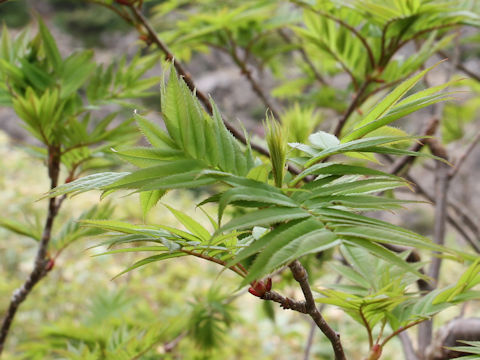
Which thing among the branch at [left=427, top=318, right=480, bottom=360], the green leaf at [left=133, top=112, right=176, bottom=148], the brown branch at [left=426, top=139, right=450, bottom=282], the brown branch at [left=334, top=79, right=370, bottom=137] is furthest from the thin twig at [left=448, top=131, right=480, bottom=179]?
the green leaf at [left=133, top=112, right=176, bottom=148]

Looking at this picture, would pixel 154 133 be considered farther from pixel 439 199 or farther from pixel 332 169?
pixel 439 199

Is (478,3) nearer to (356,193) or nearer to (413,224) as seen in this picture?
(356,193)

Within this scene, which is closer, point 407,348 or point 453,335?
point 453,335

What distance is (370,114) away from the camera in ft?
0.97

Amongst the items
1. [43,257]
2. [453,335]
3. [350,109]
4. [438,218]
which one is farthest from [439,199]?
[43,257]

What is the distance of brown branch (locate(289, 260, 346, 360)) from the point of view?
0.28 metres

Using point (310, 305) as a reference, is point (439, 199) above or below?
above

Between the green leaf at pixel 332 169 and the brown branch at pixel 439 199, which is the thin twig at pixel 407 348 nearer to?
the brown branch at pixel 439 199

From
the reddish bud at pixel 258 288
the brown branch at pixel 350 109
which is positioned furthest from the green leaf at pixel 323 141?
the brown branch at pixel 350 109

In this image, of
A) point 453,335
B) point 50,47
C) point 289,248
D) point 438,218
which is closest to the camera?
point 289,248

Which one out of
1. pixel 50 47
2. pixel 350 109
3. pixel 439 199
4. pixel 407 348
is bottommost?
pixel 407 348

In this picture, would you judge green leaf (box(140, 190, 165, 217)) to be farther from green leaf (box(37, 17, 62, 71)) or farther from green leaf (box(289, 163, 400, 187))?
green leaf (box(37, 17, 62, 71))

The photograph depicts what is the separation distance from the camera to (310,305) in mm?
295

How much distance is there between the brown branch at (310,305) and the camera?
28 centimetres
